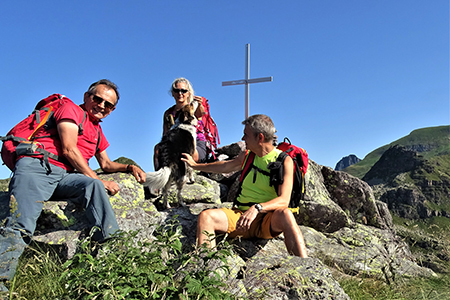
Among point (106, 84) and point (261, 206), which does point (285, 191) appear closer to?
point (261, 206)

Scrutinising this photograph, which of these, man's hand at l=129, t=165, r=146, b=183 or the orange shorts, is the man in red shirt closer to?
man's hand at l=129, t=165, r=146, b=183

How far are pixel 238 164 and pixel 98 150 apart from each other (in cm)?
240

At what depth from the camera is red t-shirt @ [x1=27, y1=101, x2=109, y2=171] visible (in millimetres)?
4797

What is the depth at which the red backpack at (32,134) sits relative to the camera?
4637 mm

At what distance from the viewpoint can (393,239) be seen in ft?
28.0

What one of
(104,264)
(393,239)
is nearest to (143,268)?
(104,264)

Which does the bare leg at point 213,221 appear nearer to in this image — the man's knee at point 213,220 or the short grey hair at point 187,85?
the man's knee at point 213,220

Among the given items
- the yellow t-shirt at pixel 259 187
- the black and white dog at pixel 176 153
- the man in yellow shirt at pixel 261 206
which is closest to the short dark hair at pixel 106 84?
the black and white dog at pixel 176 153

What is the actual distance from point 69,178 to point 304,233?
4.61m

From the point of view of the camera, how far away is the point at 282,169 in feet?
16.3

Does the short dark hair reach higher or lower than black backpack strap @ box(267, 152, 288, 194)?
higher

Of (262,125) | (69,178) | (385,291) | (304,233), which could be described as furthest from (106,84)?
(385,291)

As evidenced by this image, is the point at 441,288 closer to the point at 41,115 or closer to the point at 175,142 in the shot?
the point at 175,142

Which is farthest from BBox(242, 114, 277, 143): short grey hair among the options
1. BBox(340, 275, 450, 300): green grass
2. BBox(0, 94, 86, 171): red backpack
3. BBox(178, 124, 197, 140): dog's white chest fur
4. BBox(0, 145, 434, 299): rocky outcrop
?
BBox(178, 124, 197, 140): dog's white chest fur
